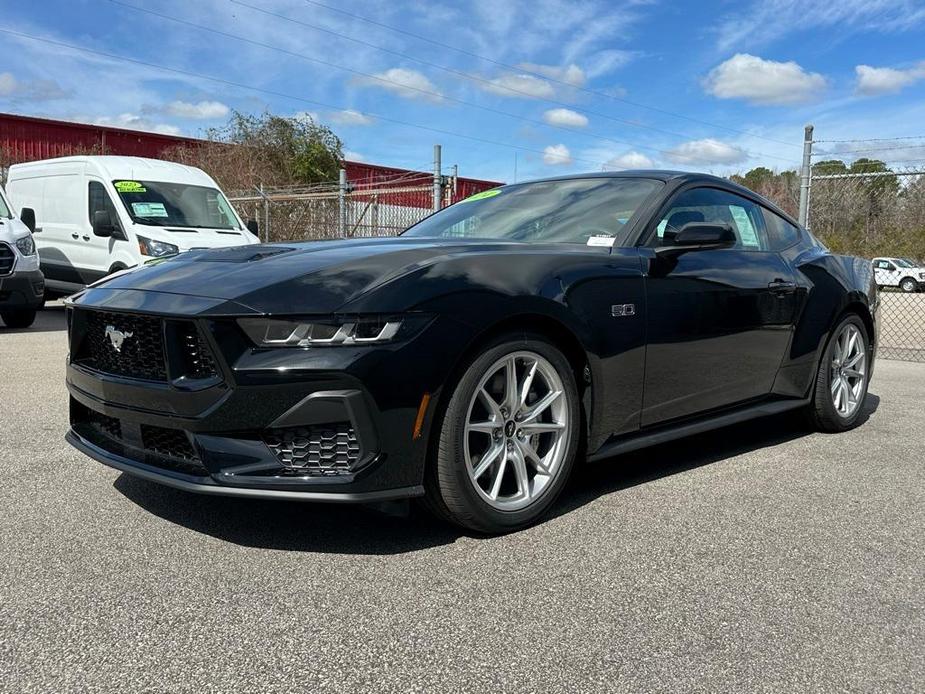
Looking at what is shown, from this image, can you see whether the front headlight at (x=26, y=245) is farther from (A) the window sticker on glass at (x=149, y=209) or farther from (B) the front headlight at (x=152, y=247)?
(A) the window sticker on glass at (x=149, y=209)

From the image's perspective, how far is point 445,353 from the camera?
9.00 feet

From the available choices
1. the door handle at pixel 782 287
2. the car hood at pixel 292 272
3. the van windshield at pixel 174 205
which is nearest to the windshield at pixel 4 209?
the van windshield at pixel 174 205

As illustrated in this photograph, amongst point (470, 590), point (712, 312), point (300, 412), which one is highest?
point (712, 312)

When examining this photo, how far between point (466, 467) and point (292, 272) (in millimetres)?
876

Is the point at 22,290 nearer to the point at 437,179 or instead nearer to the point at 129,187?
the point at 129,187

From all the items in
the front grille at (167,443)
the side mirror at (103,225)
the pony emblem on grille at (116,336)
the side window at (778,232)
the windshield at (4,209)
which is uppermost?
the windshield at (4,209)

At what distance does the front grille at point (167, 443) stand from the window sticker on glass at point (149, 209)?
7994 mm

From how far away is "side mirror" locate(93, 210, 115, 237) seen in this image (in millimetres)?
10031

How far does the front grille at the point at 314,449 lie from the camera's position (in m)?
2.64

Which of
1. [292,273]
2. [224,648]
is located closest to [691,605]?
[224,648]

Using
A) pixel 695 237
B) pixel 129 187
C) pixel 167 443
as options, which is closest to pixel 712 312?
pixel 695 237

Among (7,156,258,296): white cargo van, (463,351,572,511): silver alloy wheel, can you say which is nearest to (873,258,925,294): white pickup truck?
(7,156,258,296): white cargo van

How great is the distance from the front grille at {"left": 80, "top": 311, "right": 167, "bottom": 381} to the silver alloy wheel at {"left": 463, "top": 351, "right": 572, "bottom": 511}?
106 centimetres

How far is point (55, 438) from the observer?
427 centimetres
